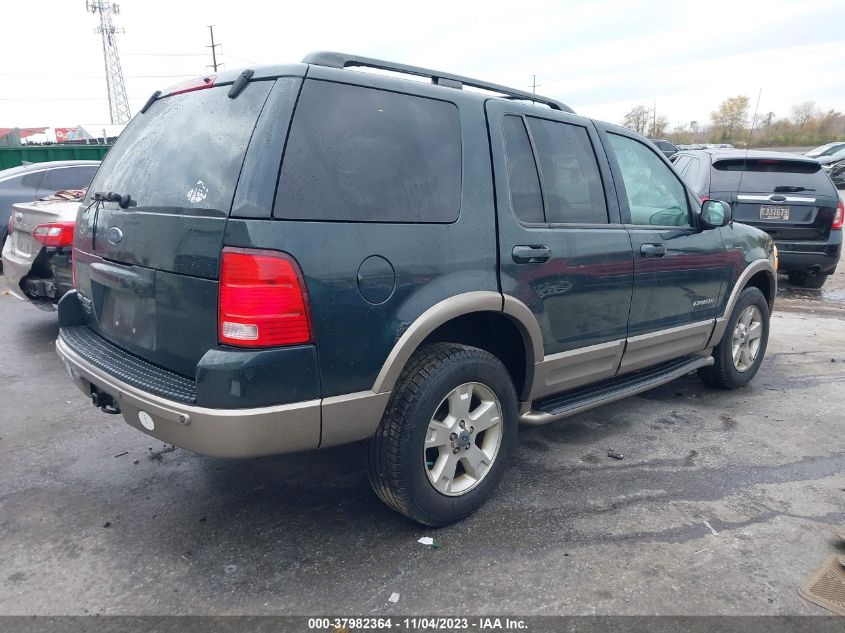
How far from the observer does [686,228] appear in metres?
4.13

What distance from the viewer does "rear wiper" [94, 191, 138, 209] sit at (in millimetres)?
2820

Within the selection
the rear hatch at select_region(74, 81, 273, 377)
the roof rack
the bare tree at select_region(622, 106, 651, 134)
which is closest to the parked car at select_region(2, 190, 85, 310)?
the rear hatch at select_region(74, 81, 273, 377)

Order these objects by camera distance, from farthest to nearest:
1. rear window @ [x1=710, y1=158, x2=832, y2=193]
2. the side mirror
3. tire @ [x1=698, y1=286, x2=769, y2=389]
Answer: rear window @ [x1=710, y1=158, x2=832, y2=193], tire @ [x1=698, y1=286, x2=769, y2=389], the side mirror

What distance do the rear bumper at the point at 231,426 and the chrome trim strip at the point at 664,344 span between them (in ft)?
7.03

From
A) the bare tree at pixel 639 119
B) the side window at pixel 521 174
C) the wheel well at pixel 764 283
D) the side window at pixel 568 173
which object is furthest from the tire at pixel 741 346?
the bare tree at pixel 639 119

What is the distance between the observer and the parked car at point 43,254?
5.30 metres

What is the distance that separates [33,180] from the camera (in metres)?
9.00

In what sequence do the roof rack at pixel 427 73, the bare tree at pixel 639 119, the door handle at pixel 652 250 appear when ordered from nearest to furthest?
the roof rack at pixel 427 73, the door handle at pixel 652 250, the bare tree at pixel 639 119

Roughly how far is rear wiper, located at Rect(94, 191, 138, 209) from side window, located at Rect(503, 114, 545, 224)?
5.71 feet

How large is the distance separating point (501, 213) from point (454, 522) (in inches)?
57.2

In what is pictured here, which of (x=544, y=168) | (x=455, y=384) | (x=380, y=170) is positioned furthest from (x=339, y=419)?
(x=544, y=168)

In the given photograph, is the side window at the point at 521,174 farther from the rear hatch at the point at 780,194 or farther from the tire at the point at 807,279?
the tire at the point at 807,279

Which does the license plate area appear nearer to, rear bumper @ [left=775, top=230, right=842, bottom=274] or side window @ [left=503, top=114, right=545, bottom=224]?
rear bumper @ [left=775, top=230, right=842, bottom=274]

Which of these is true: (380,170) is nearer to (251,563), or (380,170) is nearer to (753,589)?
(251,563)
